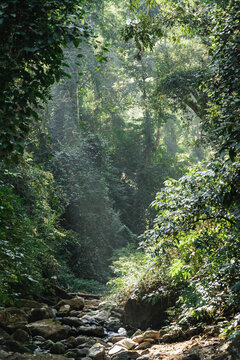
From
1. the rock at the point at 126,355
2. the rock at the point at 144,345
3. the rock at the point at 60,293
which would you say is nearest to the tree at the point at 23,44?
the rock at the point at 126,355

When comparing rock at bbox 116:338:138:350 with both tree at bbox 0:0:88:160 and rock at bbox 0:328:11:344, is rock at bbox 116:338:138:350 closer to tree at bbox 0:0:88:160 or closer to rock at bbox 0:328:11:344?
rock at bbox 0:328:11:344

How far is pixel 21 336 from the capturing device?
5191 millimetres

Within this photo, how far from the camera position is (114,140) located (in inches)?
846

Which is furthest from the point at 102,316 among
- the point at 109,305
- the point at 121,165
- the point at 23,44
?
the point at 121,165

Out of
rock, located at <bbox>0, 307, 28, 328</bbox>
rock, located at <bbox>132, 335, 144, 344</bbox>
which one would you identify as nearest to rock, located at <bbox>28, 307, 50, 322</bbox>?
rock, located at <bbox>0, 307, 28, 328</bbox>

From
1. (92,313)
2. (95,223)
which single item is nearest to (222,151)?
(92,313)

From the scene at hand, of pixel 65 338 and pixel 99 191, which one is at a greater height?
pixel 99 191

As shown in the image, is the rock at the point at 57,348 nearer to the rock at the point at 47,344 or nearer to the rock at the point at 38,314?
the rock at the point at 47,344

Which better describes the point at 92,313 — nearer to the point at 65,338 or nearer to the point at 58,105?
the point at 65,338

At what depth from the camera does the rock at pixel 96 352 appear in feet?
16.4

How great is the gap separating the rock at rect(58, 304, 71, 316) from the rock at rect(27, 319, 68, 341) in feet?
3.75

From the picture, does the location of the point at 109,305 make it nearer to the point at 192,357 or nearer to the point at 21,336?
the point at 21,336

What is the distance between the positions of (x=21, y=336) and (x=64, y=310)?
2.13m

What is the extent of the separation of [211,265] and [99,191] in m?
11.7
